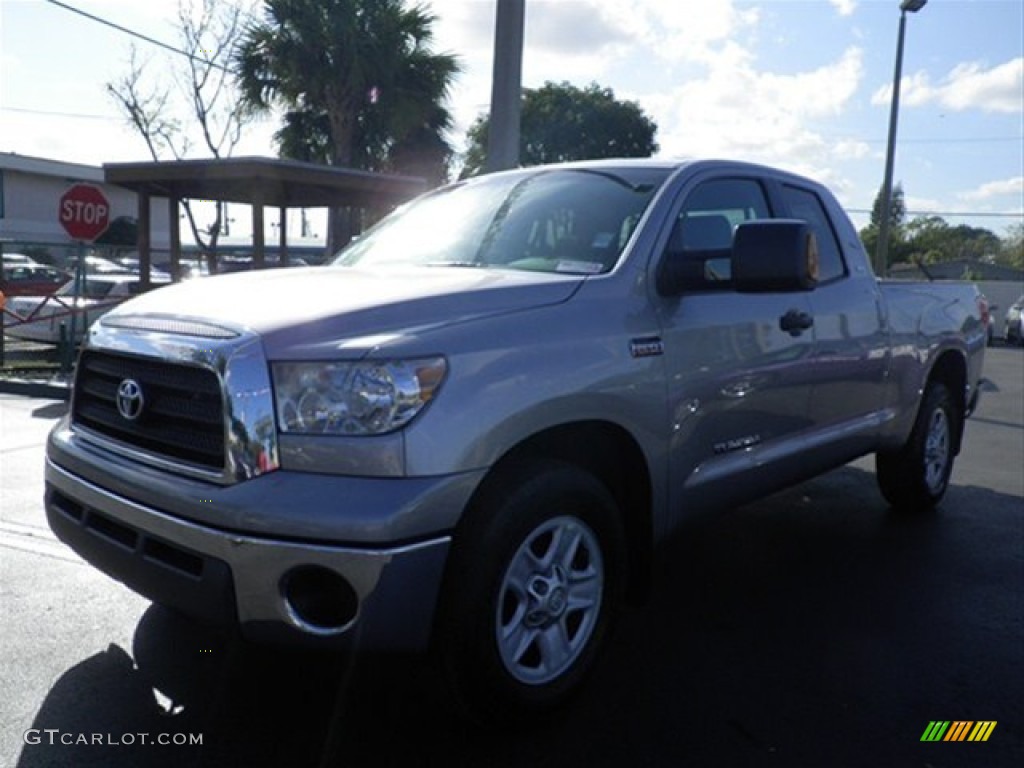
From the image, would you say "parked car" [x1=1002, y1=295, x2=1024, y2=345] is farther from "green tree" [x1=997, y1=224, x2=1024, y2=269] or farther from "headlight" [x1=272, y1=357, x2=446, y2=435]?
"green tree" [x1=997, y1=224, x2=1024, y2=269]

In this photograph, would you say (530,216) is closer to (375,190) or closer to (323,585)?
(323,585)

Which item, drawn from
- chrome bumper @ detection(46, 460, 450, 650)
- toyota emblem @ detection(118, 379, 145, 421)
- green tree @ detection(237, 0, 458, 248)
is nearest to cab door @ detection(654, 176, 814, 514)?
chrome bumper @ detection(46, 460, 450, 650)

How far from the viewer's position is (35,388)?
1030 cm

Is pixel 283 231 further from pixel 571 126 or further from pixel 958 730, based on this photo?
pixel 571 126

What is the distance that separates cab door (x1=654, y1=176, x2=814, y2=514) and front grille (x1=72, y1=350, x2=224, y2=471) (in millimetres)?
1560

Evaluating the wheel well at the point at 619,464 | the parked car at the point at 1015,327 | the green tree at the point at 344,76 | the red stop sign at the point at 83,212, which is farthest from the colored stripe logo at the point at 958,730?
the parked car at the point at 1015,327

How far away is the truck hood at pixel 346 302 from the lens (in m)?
2.54

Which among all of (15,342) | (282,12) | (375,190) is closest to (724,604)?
(375,190)

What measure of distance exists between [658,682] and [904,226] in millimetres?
80038

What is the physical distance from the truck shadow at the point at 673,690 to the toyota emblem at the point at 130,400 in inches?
35.6

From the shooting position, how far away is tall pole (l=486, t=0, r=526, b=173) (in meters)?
8.70

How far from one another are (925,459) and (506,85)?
5.33 meters

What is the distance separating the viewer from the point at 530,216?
12.3ft

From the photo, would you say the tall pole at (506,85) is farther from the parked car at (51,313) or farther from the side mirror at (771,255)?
the parked car at (51,313)
